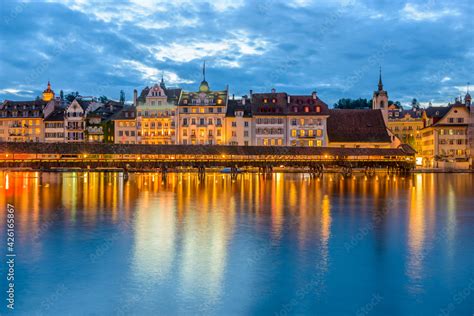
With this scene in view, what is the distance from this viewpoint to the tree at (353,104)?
145 m

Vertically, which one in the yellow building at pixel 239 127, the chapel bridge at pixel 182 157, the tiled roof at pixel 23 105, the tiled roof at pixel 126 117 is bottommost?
the chapel bridge at pixel 182 157

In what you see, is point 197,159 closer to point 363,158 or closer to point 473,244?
point 363,158

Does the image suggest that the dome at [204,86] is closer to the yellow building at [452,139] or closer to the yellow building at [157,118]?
the yellow building at [157,118]

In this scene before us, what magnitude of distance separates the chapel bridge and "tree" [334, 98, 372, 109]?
233ft

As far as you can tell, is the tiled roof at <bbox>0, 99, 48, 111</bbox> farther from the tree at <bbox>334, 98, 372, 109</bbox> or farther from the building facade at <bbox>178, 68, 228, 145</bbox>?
the tree at <bbox>334, 98, 372, 109</bbox>

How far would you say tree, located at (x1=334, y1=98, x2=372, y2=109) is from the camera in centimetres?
14500

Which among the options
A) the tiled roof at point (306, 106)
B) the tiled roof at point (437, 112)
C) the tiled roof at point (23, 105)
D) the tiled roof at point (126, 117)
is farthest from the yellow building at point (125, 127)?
the tiled roof at point (437, 112)

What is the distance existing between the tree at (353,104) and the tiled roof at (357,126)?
183 feet

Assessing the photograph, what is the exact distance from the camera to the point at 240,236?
71.8 feet

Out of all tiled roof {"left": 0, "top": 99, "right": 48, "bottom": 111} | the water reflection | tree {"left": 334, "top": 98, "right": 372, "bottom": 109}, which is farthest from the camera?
tree {"left": 334, "top": 98, "right": 372, "bottom": 109}

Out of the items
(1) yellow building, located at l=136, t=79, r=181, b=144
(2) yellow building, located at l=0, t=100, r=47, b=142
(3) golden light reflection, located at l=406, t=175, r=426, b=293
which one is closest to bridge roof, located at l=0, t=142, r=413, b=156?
(1) yellow building, located at l=136, t=79, r=181, b=144

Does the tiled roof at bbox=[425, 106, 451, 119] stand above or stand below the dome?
below

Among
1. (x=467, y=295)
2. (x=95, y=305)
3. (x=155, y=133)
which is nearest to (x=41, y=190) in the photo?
(x=95, y=305)

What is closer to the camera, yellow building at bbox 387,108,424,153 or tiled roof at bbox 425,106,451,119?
tiled roof at bbox 425,106,451,119
